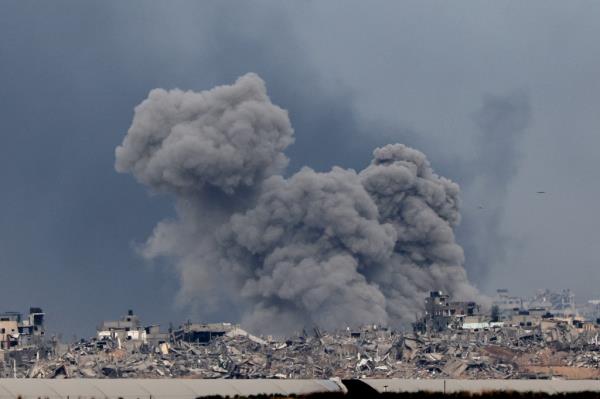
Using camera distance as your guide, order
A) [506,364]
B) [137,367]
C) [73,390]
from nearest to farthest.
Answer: [73,390], [137,367], [506,364]

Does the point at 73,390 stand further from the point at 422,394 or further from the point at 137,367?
the point at 137,367

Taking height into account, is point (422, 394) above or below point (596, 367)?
below

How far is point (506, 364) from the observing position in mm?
184875

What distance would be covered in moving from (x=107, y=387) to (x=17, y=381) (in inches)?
178

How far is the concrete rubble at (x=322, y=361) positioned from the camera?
6698 inches

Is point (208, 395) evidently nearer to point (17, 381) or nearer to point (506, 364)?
point (17, 381)

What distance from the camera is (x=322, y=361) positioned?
186 m

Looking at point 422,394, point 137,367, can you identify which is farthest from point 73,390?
point 137,367

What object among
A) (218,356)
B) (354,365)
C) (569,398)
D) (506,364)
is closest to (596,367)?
(506,364)

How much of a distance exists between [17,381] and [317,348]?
116 meters

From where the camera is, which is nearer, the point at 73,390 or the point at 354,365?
the point at 73,390

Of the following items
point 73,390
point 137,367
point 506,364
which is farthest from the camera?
point 506,364

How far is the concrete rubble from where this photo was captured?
558 ft

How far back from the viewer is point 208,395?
8269 cm
